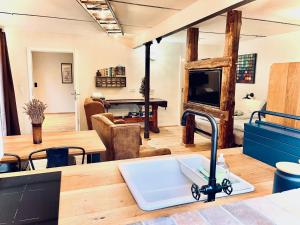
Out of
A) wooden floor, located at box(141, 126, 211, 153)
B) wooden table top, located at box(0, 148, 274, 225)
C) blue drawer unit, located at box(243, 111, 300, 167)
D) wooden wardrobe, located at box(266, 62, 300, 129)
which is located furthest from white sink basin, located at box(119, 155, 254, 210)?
wooden floor, located at box(141, 126, 211, 153)

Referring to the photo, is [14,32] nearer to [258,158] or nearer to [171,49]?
[171,49]

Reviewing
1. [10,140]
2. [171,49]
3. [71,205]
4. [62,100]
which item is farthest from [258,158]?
[62,100]

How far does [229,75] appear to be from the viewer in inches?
122

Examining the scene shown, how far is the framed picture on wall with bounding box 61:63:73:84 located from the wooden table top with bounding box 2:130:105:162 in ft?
20.0

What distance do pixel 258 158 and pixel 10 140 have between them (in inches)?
101

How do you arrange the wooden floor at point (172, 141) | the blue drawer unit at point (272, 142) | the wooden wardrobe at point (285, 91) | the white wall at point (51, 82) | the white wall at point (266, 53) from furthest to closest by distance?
the white wall at point (51, 82) < the white wall at point (266, 53) < the wooden floor at point (172, 141) < the wooden wardrobe at point (285, 91) < the blue drawer unit at point (272, 142)

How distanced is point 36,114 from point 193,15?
2.41 metres

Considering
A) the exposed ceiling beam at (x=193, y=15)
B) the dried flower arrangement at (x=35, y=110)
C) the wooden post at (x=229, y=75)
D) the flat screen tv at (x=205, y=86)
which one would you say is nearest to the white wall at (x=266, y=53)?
the flat screen tv at (x=205, y=86)

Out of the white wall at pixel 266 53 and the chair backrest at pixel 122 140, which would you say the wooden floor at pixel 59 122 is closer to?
the chair backrest at pixel 122 140

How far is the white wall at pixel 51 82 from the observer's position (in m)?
8.11

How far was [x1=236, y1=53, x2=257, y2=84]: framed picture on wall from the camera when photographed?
5.87 m

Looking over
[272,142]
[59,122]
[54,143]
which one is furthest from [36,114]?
[59,122]

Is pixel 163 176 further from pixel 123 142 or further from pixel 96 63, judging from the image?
pixel 96 63

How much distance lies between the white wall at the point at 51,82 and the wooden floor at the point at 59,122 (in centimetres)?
45
